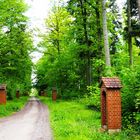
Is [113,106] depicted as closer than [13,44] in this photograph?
Yes

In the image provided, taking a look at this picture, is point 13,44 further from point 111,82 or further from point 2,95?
point 111,82

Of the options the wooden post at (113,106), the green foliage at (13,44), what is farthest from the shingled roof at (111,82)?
the green foliage at (13,44)

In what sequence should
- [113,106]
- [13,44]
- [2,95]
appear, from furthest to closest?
[13,44] → [2,95] → [113,106]

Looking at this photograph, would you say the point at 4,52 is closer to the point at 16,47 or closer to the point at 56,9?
the point at 16,47

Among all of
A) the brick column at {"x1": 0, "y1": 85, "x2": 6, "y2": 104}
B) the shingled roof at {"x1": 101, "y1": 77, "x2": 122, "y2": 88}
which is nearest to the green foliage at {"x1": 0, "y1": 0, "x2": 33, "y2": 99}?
the brick column at {"x1": 0, "y1": 85, "x2": 6, "y2": 104}

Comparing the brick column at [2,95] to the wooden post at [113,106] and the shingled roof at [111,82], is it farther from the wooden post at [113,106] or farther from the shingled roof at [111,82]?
the wooden post at [113,106]

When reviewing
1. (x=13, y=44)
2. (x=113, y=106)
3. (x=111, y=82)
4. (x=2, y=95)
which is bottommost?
(x=113, y=106)

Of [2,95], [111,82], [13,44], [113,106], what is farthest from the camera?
[13,44]

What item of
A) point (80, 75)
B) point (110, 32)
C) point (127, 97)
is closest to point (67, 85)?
point (80, 75)

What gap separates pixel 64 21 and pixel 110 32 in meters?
15.9

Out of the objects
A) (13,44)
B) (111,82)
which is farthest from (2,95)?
(111,82)

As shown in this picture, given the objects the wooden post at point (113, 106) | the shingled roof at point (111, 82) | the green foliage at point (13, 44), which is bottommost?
the wooden post at point (113, 106)

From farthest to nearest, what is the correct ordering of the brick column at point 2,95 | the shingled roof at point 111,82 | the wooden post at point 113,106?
the brick column at point 2,95 → the shingled roof at point 111,82 → the wooden post at point 113,106

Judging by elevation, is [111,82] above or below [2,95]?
above
